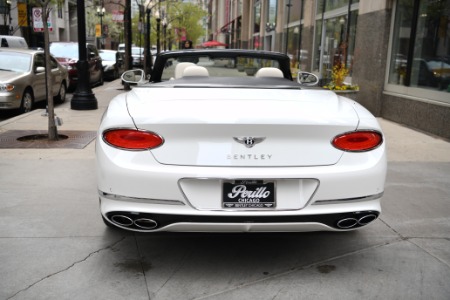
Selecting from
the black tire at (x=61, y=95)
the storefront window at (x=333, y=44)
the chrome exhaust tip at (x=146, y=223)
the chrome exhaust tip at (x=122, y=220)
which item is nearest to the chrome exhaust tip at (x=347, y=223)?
the chrome exhaust tip at (x=146, y=223)

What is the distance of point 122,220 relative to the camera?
10.3 ft

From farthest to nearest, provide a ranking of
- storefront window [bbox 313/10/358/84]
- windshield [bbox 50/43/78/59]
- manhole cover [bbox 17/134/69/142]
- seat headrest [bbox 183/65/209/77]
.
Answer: windshield [bbox 50/43/78/59], storefront window [bbox 313/10/358/84], manhole cover [bbox 17/134/69/142], seat headrest [bbox 183/65/209/77]

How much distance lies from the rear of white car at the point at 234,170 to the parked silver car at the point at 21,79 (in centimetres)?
835

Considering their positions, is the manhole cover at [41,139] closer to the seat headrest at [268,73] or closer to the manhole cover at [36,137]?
the manhole cover at [36,137]

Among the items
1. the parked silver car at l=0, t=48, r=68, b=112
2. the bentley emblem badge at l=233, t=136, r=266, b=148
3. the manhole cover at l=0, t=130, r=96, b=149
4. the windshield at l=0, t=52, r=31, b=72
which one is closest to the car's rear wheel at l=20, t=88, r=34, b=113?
the parked silver car at l=0, t=48, r=68, b=112

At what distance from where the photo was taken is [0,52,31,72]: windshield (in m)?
11.6

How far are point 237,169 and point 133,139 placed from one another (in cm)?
68

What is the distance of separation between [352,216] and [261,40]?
1092 inches

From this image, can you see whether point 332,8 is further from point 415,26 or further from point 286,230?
point 286,230

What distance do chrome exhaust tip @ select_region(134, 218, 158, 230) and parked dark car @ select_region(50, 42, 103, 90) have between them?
47.3ft

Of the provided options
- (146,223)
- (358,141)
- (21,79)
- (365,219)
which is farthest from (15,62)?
(365,219)

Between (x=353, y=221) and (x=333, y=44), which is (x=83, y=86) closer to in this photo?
(x=333, y=44)

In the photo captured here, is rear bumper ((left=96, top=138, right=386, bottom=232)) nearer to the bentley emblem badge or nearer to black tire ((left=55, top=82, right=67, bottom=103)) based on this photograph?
the bentley emblem badge

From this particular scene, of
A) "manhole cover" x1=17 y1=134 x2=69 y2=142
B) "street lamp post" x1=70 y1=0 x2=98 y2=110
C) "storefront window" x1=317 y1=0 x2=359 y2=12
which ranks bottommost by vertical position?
"manhole cover" x1=17 y1=134 x2=69 y2=142
